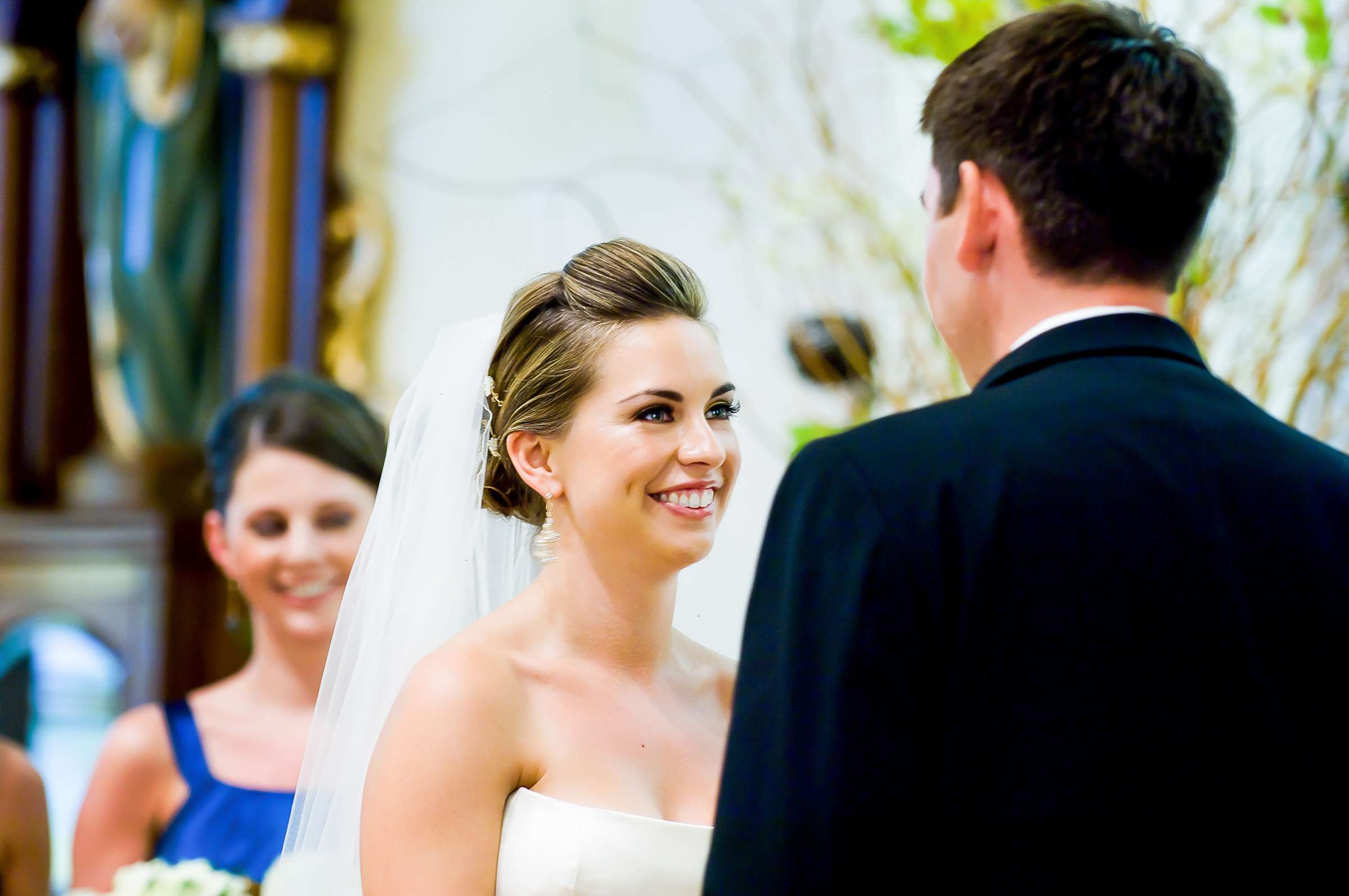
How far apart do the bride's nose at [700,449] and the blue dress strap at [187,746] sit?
1.48m

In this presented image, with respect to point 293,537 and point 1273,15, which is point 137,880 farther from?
point 1273,15

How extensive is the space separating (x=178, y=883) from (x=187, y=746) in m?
0.63

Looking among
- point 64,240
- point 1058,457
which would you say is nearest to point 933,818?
point 1058,457

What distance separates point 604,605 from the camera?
82.9 inches

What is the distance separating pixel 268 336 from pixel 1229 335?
3.05 m

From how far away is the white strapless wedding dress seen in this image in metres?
1.85

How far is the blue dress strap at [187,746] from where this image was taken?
2.94 m

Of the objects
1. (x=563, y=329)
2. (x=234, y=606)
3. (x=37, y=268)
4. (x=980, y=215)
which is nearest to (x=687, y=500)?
(x=563, y=329)

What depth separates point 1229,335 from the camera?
2.99 metres

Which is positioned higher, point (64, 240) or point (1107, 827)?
point (64, 240)

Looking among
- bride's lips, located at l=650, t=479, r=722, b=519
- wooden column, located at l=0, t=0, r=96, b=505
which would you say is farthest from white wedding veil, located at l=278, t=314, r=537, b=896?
wooden column, located at l=0, t=0, r=96, b=505

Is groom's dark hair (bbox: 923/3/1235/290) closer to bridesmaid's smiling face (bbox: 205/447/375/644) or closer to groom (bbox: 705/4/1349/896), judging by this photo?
groom (bbox: 705/4/1349/896)

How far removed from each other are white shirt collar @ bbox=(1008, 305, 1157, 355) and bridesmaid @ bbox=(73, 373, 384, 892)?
6.46 ft

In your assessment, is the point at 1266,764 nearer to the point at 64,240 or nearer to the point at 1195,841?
the point at 1195,841
